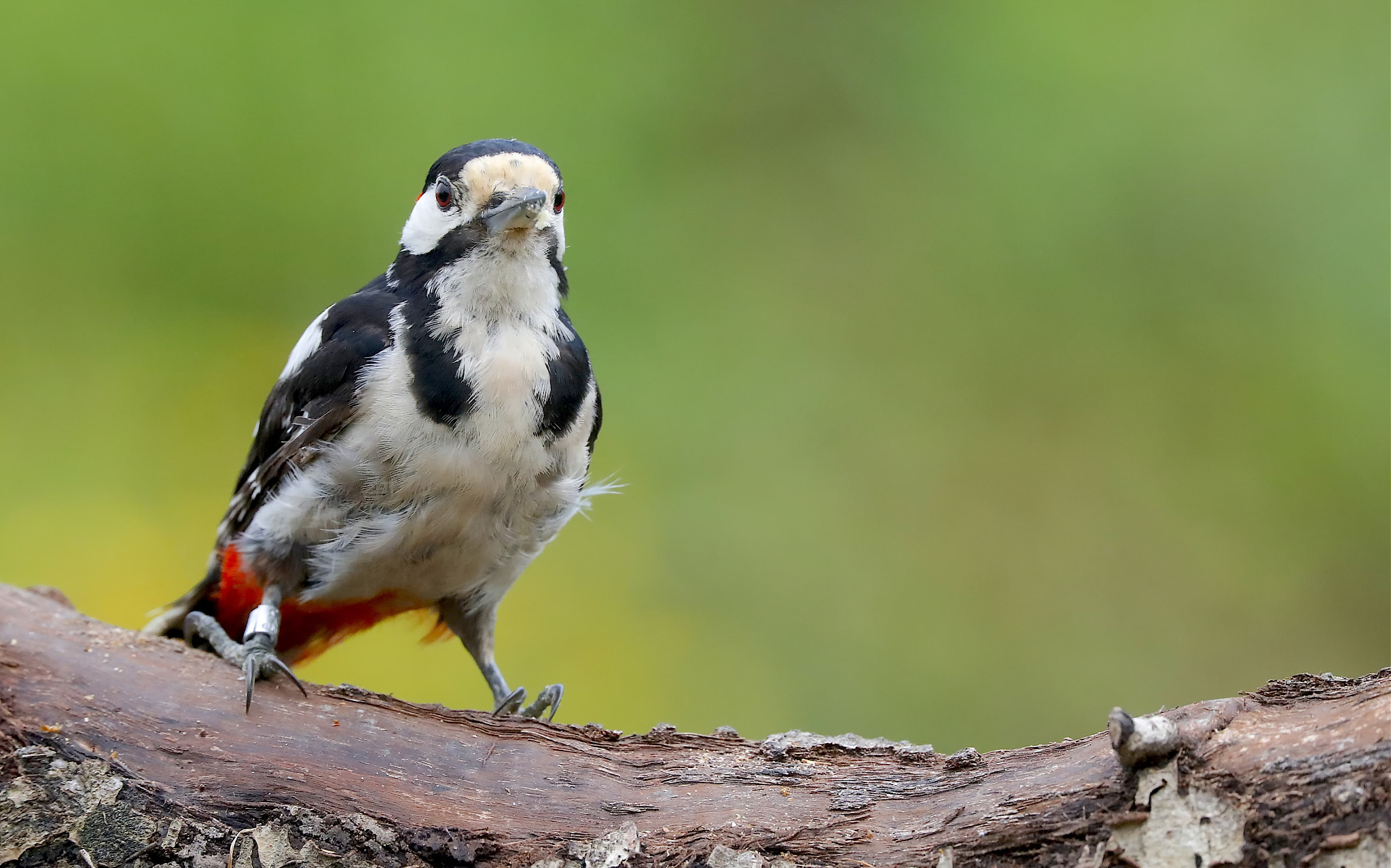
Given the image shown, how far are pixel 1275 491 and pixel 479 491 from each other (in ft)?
12.8

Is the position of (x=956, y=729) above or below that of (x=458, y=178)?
below

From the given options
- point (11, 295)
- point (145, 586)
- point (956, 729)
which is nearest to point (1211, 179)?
point (956, 729)

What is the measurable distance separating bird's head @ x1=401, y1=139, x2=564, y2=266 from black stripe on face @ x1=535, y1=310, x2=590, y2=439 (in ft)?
0.86

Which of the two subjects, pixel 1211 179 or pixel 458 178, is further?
pixel 1211 179

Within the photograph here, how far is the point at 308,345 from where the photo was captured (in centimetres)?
340

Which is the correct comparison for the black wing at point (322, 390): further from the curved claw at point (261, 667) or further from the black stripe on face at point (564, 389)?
the curved claw at point (261, 667)

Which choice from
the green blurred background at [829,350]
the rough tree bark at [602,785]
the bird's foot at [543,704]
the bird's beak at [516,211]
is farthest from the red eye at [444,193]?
the green blurred background at [829,350]

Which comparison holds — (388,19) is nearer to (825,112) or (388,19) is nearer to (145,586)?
(825,112)

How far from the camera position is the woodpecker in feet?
9.99

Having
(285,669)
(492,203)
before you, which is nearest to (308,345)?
(492,203)

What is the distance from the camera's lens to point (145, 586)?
5.09 metres

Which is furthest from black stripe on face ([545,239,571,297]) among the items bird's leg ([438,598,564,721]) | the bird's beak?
bird's leg ([438,598,564,721])

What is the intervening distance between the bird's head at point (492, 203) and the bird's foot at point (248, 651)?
1.05 meters

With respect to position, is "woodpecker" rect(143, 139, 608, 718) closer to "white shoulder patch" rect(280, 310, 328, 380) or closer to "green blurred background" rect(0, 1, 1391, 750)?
"white shoulder patch" rect(280, 310, 328, 380)
